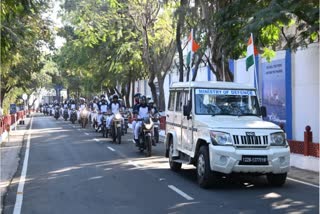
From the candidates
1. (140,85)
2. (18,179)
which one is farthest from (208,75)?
(140,85)

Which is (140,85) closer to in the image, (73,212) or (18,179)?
(18,179)

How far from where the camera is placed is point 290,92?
1927 cm

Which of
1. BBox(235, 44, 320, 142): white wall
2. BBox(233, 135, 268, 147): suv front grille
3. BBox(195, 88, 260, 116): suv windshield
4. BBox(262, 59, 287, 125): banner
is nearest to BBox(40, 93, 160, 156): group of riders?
BBox(235, 44, 320, 142): white wall

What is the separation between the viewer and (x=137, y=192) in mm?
10438

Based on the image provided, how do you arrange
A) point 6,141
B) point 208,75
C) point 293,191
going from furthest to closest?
point 208,75 < point 6,141 < point 293,191

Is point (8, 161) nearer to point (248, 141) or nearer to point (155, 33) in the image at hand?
point (248, 141)

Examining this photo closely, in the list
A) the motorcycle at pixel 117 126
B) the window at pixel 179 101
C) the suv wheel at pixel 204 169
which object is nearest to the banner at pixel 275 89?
the motorcycle at pixel 117 126

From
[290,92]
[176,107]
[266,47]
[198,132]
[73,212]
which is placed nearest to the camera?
[73,212]

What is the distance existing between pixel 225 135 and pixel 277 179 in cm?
162

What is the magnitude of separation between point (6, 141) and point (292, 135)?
13.4 m

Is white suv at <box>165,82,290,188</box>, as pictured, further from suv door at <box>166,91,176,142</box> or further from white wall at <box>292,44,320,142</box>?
white wall at <box>292,44,320,142</box>

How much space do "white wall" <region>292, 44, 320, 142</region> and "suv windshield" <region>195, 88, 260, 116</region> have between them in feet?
19.9

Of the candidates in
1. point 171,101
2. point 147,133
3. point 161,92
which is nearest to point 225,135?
point 171,101

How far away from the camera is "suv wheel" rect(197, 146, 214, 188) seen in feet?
35.0
